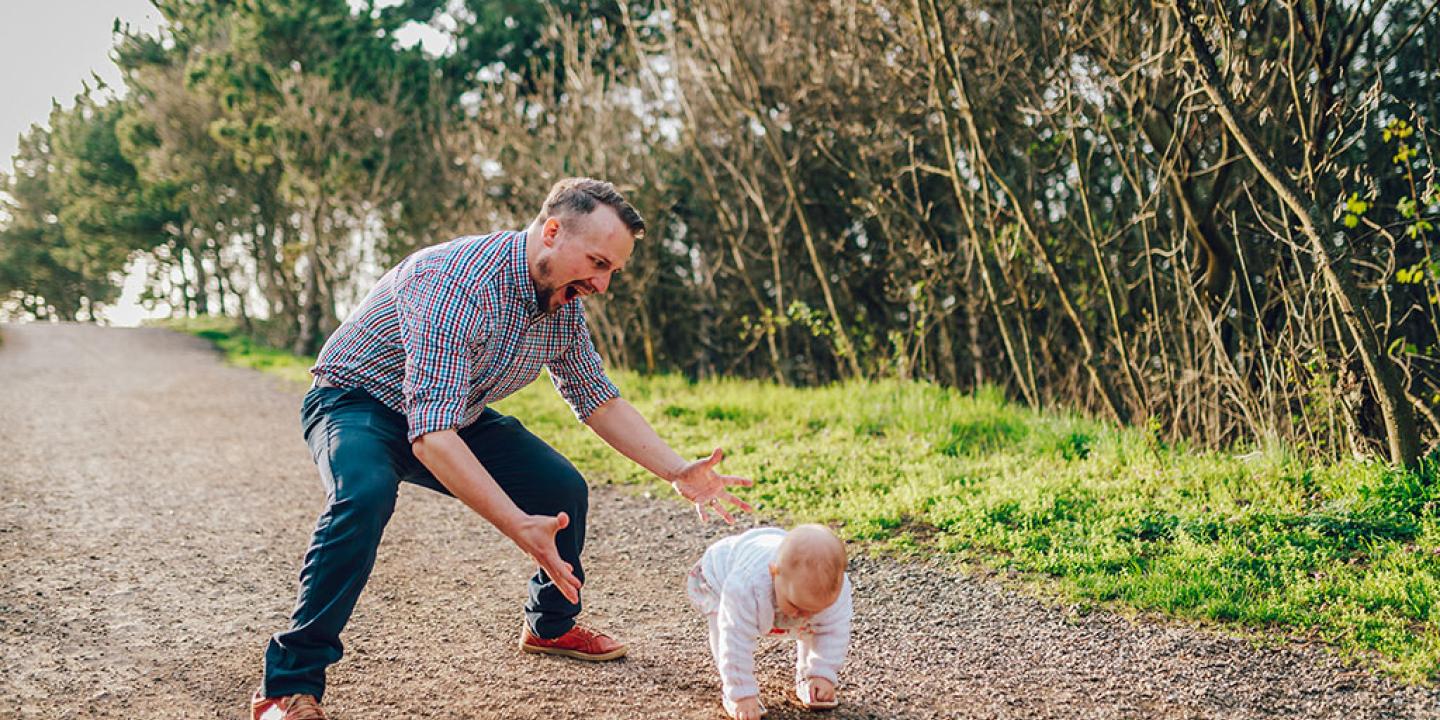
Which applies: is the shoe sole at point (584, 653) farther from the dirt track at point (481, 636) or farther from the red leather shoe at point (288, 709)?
the red leather shoe at point (288, 709)

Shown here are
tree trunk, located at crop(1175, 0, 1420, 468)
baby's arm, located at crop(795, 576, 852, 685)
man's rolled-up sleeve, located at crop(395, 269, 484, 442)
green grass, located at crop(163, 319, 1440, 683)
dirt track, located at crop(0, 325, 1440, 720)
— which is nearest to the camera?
man's rolled-up sleeve, located at crop(395, 269, 484, 442)

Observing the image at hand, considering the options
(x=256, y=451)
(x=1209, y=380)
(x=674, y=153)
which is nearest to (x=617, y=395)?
(x=1209, y=380)

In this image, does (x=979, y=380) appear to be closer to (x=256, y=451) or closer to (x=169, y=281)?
(x=256, y=451)

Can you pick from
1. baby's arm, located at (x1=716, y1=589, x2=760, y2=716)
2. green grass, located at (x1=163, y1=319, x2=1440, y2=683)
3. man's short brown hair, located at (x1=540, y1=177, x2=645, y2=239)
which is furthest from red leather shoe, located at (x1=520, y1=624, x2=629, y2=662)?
green grass, located at (x1=163, y1=319, x2=1440, y2=683)

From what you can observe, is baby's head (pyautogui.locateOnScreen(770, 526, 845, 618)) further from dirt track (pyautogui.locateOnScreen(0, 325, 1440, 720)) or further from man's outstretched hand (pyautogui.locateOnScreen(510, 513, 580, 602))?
man's outstretched hand (pyautogui.locateOnScreen(510, 513, 580, 602))

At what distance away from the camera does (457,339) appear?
125 inches

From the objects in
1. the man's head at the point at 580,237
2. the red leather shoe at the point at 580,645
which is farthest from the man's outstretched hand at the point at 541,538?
the red leather shoe at the point at 580,645

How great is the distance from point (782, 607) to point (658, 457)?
85 cm

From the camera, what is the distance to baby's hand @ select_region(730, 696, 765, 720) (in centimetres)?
309

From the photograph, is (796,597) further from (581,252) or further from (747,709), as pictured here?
(581,252)

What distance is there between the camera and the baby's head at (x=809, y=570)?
2.97 metres

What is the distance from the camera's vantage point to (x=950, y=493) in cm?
587

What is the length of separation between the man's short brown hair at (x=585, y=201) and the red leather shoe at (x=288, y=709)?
5.36 feet

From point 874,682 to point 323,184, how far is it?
16.7 metres
